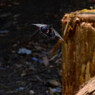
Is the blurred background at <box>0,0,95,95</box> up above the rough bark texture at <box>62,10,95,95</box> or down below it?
below

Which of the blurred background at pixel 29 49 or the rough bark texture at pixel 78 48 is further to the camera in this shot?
the blurred background at pixel 29 49

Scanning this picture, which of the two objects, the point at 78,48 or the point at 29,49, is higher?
the point at 78,48

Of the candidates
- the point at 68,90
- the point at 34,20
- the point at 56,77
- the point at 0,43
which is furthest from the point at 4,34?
the point at 68,90

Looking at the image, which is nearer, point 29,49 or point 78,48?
point 78,48

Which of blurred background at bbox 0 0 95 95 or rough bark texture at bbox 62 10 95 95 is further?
blurred background at bbox 0 0 95 95

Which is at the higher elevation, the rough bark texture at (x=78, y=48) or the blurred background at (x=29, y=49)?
the rough bark texture at (x=78, y=48)
